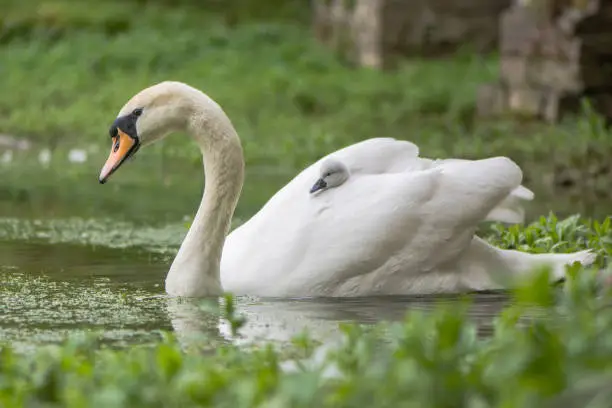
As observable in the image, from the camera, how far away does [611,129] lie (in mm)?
13734

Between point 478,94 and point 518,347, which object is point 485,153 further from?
point 518,347

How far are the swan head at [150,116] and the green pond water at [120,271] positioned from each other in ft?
2.23

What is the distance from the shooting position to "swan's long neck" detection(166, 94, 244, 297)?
719 cm

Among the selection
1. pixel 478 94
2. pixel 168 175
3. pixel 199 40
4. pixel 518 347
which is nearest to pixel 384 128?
pixel 478 94

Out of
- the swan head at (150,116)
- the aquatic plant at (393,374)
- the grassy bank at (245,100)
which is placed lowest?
the grassy bank at (245,100)

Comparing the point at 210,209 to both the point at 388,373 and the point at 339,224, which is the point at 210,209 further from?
the point at 388,373

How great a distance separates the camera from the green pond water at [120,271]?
6.46 m

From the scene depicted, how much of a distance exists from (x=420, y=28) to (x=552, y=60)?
5.93 metres

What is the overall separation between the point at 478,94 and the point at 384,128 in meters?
1.57

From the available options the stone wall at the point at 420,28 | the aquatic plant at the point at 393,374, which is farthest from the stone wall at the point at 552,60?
the aquatic plant at the point at 393,374

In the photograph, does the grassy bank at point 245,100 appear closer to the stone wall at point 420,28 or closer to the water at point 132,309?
the stone wall at point 420,28

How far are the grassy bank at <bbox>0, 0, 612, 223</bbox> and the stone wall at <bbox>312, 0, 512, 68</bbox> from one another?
14.5 inches

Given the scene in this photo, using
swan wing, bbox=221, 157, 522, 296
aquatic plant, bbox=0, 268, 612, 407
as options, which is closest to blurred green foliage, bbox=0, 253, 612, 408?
aquatic plant, bbox=0, 268, 612, 407

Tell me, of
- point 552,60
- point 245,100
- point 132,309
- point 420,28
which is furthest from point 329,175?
point 420,28
